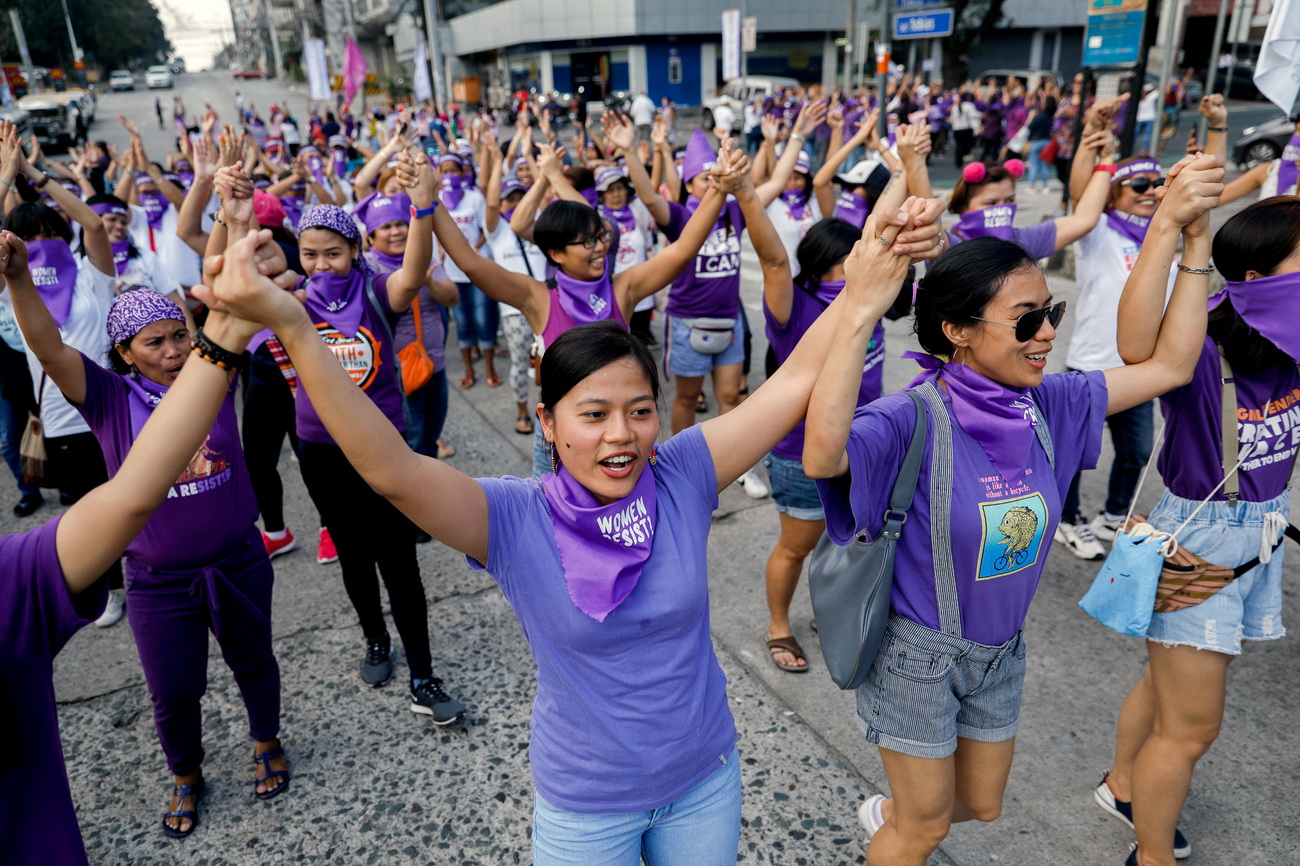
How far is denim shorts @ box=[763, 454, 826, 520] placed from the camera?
358 cm

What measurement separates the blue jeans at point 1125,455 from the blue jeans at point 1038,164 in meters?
13.4

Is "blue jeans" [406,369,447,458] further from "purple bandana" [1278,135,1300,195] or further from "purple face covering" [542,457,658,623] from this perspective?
"purple bandana" [1278,135,1300,195]

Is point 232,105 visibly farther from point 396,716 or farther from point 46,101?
point 396,716

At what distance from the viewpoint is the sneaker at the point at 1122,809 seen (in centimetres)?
274

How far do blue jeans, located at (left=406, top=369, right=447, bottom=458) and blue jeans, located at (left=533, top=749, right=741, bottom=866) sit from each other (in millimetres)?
3106

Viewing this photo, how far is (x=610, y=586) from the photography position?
5.66ft

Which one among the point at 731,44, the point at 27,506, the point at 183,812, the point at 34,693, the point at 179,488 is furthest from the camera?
the point at 731,44

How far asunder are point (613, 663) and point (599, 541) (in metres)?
0.26

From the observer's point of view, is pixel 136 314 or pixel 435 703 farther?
pixel 435 703

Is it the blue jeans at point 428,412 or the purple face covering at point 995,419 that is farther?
the blue jeans at point 428,412

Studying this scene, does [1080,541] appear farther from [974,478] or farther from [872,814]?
[974,478]

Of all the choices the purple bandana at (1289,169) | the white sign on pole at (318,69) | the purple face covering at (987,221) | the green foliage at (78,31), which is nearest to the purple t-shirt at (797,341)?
the purple face covering at (987,221)

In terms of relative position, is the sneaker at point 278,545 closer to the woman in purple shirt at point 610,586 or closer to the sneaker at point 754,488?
the sneaker at point 754,488

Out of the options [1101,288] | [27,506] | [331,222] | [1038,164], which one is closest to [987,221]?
[1101,288]
